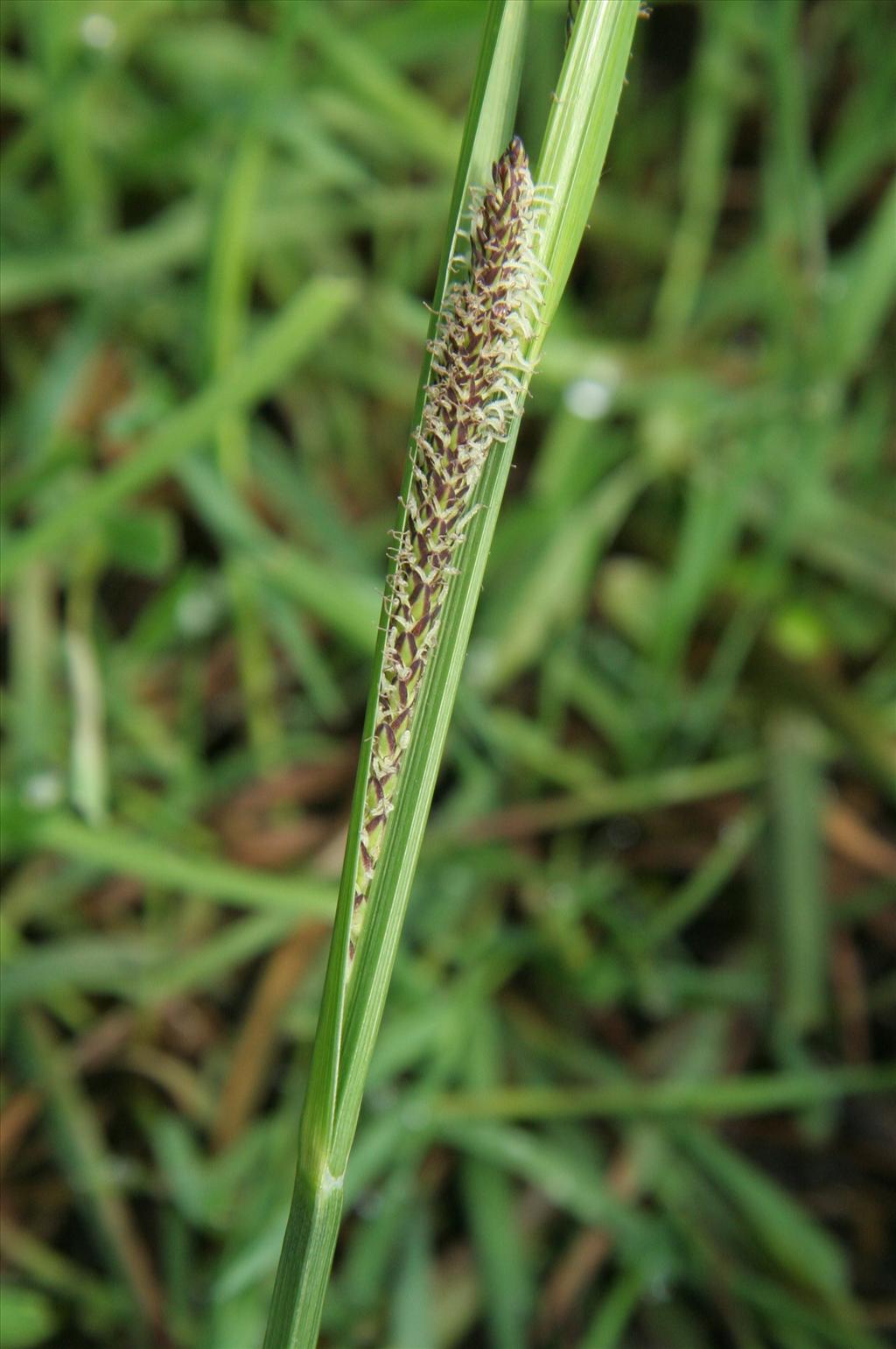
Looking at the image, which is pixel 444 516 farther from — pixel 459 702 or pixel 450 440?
pixel 459 702

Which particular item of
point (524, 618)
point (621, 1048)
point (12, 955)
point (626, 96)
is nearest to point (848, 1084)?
point (621, 1048)

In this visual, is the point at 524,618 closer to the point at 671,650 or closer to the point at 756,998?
the point at 671,650

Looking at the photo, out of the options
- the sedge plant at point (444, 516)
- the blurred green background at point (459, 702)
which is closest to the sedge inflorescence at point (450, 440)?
the sedge plant at point (444, 516)

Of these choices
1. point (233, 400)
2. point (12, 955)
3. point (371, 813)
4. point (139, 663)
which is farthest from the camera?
point (139, 663)

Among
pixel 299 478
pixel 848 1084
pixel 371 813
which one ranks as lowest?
pixel 848 1084

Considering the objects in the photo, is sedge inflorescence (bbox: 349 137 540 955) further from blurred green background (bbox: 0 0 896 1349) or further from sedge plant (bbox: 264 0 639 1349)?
blurred green background (bbox: 0 0 896 1349)

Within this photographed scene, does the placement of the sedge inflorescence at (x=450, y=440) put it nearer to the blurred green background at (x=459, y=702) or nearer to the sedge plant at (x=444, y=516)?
the sedge plant at (x=444, y=516)

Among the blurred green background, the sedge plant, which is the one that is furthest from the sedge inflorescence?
the blurred green background
